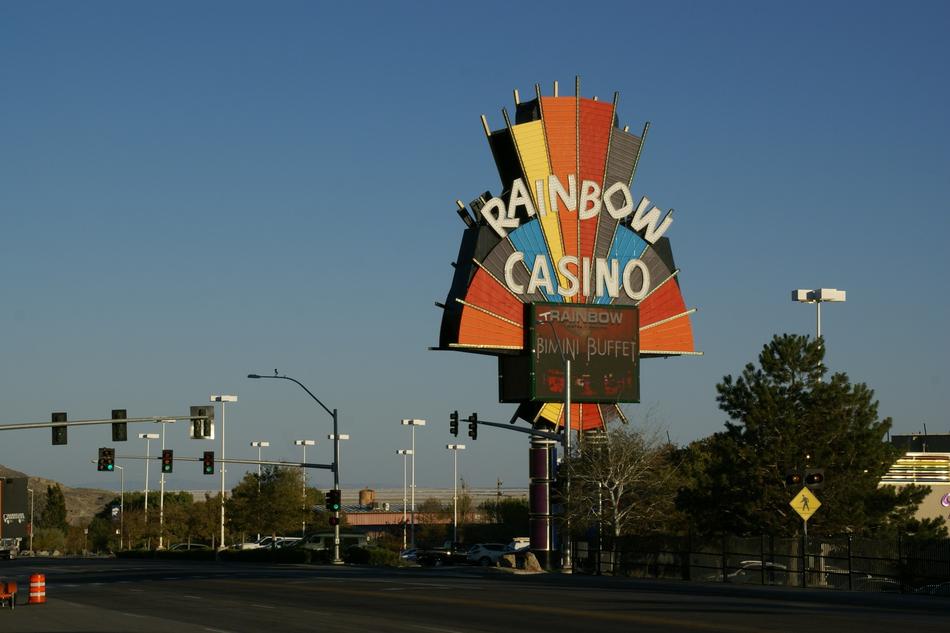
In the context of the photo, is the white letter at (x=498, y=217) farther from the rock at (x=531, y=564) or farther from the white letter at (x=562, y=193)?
the rock at (x=531, y=564)

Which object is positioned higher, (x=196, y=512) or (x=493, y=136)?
(x=493, y=136)

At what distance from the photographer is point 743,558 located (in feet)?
165

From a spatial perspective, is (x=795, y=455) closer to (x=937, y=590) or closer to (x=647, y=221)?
(x=647, y=221)

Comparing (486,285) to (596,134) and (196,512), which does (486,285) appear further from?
(196,512)

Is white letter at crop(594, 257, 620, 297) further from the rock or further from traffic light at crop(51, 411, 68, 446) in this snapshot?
traffic light at crop(51, 411, 68, 446)

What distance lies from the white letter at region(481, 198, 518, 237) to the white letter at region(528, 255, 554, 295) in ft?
8.07

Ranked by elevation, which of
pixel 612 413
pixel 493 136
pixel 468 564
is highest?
pixel 493 136

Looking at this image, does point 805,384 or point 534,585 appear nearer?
point 534,585

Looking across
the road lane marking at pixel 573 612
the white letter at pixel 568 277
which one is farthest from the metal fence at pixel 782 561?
the white letter at pixel 568 277

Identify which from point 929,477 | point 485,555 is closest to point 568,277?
point 485,555

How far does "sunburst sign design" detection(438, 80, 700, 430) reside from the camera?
224 feet

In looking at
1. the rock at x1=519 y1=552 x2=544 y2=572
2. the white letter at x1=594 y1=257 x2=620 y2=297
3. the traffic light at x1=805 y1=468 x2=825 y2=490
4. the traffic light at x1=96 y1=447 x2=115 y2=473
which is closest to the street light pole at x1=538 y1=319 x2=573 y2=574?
the rock at x1=519 y1=552 x2=544 y2=572

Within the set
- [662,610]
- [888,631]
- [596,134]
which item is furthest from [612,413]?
[888,631]

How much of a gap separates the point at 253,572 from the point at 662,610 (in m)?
30.1
